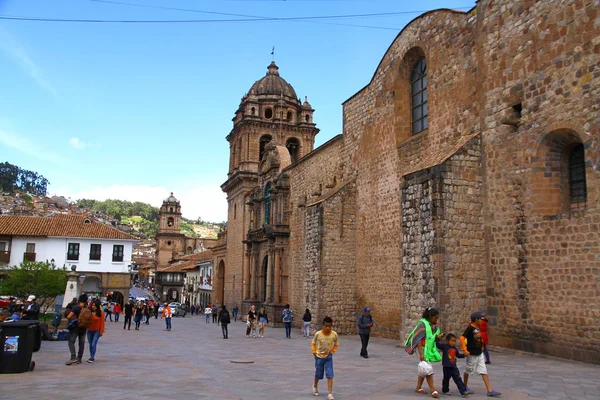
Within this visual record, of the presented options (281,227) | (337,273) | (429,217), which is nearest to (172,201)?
(281,227)

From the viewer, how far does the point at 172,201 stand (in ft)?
281

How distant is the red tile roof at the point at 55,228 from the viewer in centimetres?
4041

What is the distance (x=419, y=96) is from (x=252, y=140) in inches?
878

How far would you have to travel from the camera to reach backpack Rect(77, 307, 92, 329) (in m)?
10.6

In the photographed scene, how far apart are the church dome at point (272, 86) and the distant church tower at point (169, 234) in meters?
48.3

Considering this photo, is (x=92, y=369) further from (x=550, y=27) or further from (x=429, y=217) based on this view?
(x=550, y=27)

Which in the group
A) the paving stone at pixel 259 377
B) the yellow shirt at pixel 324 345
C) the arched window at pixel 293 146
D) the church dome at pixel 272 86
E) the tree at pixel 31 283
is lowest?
the paving stone at pixel 259 377

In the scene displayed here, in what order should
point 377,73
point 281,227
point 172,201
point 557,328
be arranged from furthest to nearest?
point 172,201 → point 281,227 → point 377,73 → point 557,328

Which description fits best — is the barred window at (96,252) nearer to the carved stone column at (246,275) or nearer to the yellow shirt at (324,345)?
the carved stone column at (246,275)

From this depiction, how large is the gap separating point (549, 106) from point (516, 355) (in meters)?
5.49

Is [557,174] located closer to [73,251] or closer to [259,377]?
[259,377]

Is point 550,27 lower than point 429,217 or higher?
higher

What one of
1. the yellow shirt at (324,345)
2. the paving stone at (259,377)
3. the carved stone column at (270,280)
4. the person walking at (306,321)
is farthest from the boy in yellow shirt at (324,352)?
the carved stone column at (270,280)

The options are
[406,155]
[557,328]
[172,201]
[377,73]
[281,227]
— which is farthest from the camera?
[172,201]
